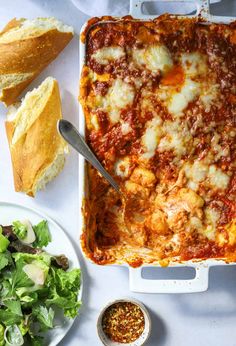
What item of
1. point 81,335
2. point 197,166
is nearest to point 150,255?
point 197,166

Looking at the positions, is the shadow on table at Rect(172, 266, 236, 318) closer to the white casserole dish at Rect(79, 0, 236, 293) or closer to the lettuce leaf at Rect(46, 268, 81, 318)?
the white casserole dish at Rect(79, 0, 236, 293)

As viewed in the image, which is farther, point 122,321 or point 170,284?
point 122,321

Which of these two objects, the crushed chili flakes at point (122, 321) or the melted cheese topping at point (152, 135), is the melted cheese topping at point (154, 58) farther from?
the crushed chili flakes at point (122, 321)

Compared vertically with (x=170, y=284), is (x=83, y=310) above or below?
below

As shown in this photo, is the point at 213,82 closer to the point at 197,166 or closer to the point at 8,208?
the point at 197,166

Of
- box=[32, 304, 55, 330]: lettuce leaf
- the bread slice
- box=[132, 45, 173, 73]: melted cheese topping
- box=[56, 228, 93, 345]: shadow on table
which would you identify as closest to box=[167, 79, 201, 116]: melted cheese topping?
box=[132, 45, 173, 73]: melted cheese topping

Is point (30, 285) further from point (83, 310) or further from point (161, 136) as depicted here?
point (161, 136)

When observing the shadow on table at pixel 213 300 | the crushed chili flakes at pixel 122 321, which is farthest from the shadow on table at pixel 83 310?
the shadow on table at pixel 213 300

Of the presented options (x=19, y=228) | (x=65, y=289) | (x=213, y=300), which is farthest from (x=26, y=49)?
(x=213, y=300)
